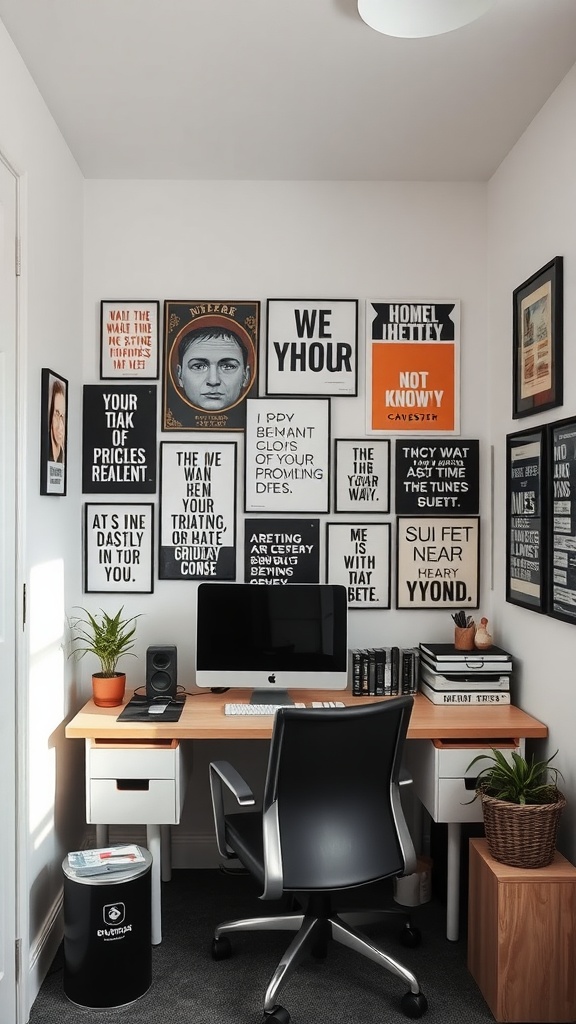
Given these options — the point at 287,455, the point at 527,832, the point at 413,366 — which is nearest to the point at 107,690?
the point at 287,455

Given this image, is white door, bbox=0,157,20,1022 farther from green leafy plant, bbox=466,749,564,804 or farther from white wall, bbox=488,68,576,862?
white wall, bbox=488,68,576,862

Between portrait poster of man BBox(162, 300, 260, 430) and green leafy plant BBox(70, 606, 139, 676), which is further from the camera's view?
portrait poster of man BBox(162, 300, 260, 430)

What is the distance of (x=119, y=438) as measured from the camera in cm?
330

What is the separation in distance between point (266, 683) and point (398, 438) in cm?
115

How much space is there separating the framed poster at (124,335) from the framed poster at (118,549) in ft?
1.86

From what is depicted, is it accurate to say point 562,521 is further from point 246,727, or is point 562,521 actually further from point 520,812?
point 246,727

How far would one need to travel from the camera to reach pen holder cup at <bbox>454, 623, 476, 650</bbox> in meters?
3.11

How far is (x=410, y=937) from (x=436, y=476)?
1725 mm

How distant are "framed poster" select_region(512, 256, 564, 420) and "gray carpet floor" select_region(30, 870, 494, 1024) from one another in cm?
187

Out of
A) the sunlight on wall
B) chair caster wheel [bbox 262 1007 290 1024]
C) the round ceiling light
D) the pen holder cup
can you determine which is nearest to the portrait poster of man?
the sunlight on wall

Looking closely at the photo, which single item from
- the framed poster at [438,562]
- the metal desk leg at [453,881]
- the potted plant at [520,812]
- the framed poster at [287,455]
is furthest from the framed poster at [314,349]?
the metal desk leg at [453,881]

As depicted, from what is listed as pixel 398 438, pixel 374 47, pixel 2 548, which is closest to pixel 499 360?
pixel 398 438

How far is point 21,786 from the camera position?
2.34 m

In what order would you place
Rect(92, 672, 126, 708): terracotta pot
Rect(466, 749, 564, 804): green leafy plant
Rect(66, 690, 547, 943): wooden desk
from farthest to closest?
Rect(92, 672, 126, 708): terracotta pot → Rect(66, 690, 547, 943): wooden desk → Rect(466, 749, 564, 804): green leafy plant
